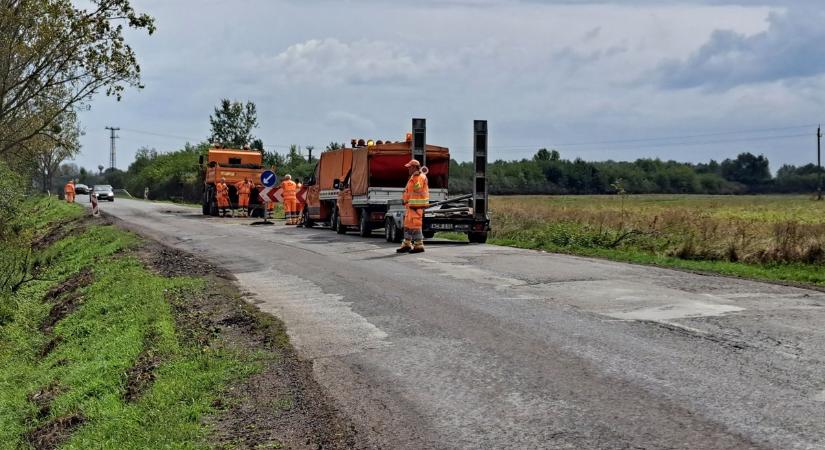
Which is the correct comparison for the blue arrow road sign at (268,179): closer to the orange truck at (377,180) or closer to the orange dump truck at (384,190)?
the orange dump truck at (384,190)

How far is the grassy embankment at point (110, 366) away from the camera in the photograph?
7250 mm

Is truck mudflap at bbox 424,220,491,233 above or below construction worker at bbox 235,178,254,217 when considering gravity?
below

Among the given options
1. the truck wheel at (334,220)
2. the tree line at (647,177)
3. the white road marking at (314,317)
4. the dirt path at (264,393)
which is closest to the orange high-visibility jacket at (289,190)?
the truck wheel at (334,220)

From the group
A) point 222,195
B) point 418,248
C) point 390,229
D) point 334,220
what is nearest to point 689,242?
point 418,248

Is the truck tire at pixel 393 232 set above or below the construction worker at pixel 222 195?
below

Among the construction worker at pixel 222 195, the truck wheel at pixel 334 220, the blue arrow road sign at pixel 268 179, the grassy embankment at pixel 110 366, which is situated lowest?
the grassy embankment at pixel 110 366

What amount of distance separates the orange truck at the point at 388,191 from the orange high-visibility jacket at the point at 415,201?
7.35ft

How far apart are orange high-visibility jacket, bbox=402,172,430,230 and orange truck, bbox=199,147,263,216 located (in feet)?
72.3

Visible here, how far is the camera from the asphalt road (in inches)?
232

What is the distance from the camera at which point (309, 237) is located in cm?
2536

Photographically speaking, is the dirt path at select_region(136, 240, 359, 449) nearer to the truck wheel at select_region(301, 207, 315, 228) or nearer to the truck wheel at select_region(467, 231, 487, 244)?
the truck wheel at select_region(467, 231, 487, 244)

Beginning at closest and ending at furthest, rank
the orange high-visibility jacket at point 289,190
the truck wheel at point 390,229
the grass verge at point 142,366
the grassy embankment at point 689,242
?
the grass verge at point 142,366, the grassy embankment at point 689,242, the truck wheel at point 390,229, the orange high-visibility jacket at point 289,190

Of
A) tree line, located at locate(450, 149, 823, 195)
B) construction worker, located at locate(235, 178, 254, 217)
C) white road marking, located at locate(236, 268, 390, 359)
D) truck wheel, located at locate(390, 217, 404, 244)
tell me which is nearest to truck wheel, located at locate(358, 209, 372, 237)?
truck wheel, located at locate(390, 217, 404, 244)

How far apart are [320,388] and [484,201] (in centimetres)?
1579
